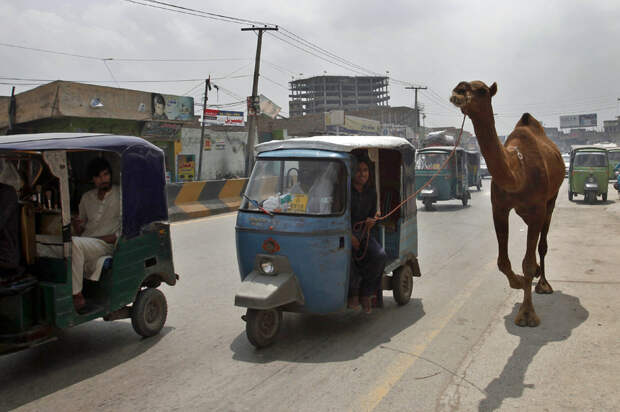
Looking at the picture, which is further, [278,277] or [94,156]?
[94,156]

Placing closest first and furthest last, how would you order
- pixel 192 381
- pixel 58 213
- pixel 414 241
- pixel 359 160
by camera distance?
pixel 192 381 < pixel 58 213 < pixel 359 160 < pixel 414 241

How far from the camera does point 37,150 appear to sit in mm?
4980

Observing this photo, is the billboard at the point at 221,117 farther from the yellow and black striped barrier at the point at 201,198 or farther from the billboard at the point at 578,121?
the billboard at the point at 578,121

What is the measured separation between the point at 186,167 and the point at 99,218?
1190 inches

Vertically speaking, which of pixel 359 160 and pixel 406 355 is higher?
pixel 359 160

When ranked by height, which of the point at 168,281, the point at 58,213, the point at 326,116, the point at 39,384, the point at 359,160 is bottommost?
the point at 39,384

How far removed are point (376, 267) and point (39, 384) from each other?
359 centimetres

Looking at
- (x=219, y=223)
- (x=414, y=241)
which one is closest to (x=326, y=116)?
(x=219, y=223)

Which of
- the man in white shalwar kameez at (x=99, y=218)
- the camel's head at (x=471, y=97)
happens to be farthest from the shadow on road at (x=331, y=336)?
the camel's head at (x=471, y=97)

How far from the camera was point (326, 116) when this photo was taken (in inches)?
2055

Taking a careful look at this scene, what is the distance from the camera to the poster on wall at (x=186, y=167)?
3478 centimetres

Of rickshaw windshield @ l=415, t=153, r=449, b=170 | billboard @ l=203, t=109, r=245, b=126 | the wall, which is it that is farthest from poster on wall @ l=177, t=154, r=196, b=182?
rickshaw windshield @ l=415, t=153, r=449, b=170

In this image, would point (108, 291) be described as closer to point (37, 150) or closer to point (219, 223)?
point (37, 150)

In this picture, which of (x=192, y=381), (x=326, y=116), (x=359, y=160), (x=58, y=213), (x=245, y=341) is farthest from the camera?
(x=326, y=116)
